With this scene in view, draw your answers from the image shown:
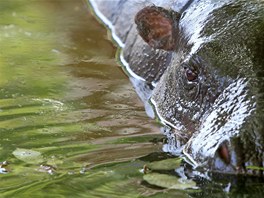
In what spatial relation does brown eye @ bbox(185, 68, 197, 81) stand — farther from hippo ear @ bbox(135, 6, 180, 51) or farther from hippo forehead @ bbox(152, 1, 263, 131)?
hippo ear @ bbox(135, 6, 180, 51)

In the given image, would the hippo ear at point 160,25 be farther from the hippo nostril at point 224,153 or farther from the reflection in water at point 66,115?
the hippo nostril at point 224,153

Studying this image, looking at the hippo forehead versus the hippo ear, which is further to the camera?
the hippo ear

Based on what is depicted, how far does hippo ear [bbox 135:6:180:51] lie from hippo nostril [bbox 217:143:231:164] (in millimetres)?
1765

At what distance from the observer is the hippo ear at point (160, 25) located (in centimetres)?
514

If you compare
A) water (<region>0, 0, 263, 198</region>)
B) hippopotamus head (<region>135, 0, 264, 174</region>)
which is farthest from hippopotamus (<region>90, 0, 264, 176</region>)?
water (<region>0, 0, 263, 198</region>)

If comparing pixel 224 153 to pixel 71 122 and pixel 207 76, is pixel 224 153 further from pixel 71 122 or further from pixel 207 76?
pixel 71 122

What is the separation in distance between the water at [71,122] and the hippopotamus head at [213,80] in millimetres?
145

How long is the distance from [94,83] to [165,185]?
222cm

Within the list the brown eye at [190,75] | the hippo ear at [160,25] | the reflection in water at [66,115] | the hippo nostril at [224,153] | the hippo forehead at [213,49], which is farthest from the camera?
the hippo ear at [160,25]

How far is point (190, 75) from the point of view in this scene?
4.53 m

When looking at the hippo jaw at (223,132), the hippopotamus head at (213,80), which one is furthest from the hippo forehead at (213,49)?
the hippo jaw at (223,132)

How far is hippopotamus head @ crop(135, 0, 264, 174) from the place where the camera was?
3.50 m

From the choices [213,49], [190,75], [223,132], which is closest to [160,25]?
[190,75]

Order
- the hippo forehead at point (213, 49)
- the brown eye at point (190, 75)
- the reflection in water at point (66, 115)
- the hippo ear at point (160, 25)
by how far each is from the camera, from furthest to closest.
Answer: the hippo ear at point (160, 25) < the brown eye at point (190, 75) < the hippo forehead at point (213, 49) < the reflection in water at point (66, 115)
